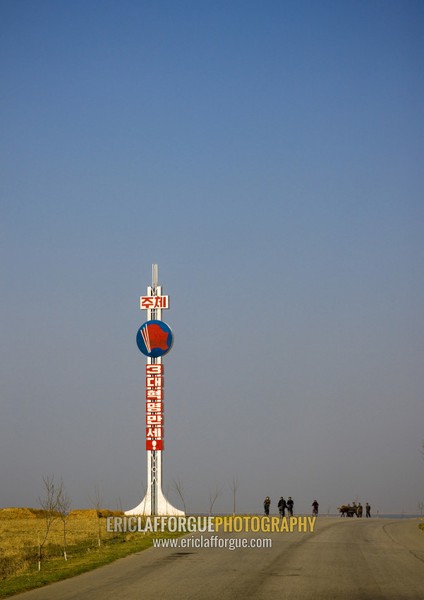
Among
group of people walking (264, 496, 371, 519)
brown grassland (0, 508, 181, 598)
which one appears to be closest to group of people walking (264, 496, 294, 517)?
group of people walking (264, 496, 371, 519)

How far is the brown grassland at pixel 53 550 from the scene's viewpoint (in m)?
29.5

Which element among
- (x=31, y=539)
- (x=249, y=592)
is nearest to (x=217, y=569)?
(x=249, y=592)

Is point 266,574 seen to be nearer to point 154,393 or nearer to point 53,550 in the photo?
point 53,550

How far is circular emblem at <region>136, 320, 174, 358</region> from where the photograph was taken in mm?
61438

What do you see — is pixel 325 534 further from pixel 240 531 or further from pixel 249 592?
→ pixel 249 592

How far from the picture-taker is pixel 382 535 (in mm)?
45312

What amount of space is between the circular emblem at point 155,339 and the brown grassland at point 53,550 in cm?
1300

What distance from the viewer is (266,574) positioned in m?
27.8

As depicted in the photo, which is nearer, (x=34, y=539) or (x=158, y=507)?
(x=34, y=539)

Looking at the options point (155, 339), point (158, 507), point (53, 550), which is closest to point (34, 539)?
point (53, 550)

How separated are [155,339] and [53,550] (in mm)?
21546

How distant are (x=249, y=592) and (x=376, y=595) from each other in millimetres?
3548

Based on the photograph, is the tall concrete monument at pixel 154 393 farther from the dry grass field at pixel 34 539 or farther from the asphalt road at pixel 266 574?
the asphalt road at pixel 266 574

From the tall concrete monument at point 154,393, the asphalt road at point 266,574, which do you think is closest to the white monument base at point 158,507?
the tall concrete monument at point 154,393
